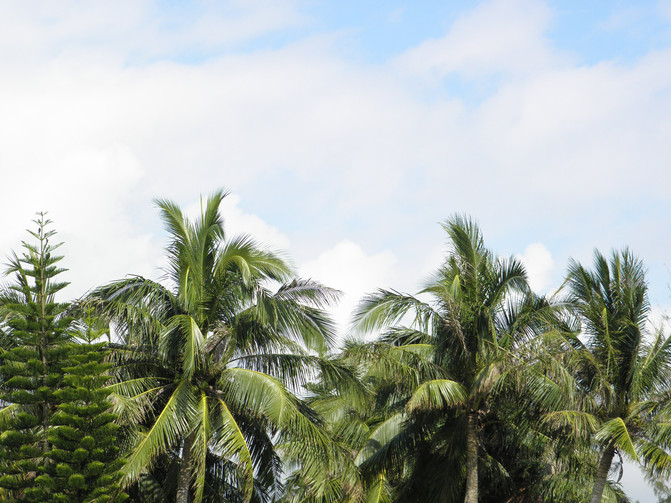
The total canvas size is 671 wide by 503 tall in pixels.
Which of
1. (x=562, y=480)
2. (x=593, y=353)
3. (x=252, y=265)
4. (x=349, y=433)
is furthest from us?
(x=349, y=433)

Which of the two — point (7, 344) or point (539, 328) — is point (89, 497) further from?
point (539, 328)

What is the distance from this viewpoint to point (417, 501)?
15211 mm

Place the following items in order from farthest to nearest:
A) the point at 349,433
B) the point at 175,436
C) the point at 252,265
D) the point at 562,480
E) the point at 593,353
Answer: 1. the point at 349,433
2. the point at 562,480
3. the point at 593,353
4. the point at 252,265
5. the point at 175,436

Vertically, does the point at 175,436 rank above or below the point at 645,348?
below

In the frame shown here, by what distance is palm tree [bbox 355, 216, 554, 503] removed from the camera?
45.3ft

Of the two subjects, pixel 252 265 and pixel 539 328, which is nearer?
pixel 252 265

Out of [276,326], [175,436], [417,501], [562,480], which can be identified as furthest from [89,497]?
[562,480]

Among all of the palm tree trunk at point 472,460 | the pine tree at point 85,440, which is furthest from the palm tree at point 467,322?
the pine tree at point 85,440

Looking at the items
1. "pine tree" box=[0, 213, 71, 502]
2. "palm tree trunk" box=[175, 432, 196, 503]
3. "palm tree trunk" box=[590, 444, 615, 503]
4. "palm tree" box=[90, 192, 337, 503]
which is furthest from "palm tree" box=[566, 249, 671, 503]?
"pine tree" box=[0, 213, 71, 502]

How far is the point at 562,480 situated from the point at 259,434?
5899 millimetres

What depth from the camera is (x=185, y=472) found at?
12.7m

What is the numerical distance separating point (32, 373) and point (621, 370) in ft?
32.7

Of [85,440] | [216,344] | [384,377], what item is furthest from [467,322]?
[85,440]

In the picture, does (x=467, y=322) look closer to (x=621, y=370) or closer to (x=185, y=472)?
(x=621, y=370)
